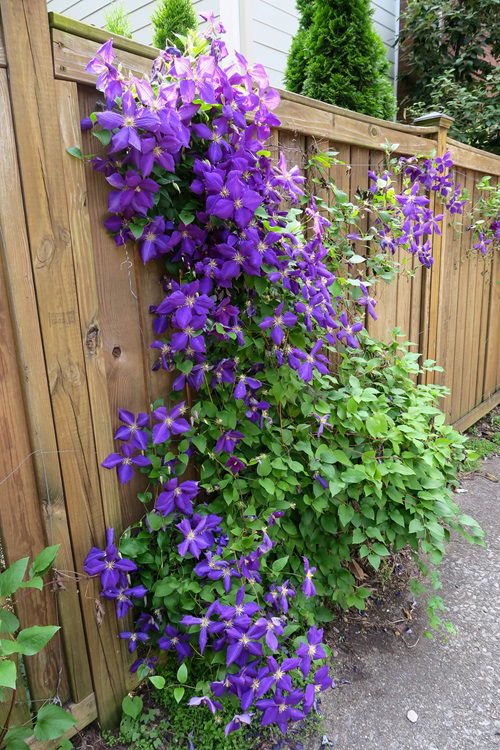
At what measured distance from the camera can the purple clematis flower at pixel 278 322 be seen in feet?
5.53

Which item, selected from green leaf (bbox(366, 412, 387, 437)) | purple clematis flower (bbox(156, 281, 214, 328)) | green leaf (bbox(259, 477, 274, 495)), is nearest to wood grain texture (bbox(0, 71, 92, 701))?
purple clematis flower (bbox(156, 281, 214, 328))

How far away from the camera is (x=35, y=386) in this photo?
1355mm

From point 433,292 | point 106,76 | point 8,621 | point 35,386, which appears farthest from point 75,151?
point 433,292

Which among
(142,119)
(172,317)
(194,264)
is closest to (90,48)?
(142,119)

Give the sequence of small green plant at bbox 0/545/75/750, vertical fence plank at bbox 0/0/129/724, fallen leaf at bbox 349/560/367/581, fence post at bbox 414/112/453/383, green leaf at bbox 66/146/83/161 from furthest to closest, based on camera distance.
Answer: fence post at bbox 414/112/453/383 → fallen leaf at bbox 349/560/367/581 → green leaf at bbox 66/146/83/161 → vertical fence plank at bbox 0/0/129/724 → small green plant at bbox 0/545/75/750

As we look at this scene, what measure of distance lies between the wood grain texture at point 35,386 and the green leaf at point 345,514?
90 cm

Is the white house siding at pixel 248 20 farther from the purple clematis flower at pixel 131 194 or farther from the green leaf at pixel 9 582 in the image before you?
the green leaf at pixel 9 582

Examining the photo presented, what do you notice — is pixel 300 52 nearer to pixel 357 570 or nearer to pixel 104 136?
pixel 104 136

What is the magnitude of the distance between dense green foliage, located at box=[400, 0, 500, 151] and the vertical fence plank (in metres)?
5.53

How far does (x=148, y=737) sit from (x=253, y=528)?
0.68m

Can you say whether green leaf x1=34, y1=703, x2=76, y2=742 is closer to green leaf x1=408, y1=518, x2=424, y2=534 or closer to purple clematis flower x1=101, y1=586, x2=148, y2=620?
purple clematis flower x1=101, y1=586, x2=148, y2=620

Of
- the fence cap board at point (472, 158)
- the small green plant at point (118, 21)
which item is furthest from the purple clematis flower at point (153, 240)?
the small green plant at point (118, 21)

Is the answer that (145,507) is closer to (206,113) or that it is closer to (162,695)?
(162,695)

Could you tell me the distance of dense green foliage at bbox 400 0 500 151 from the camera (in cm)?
580
